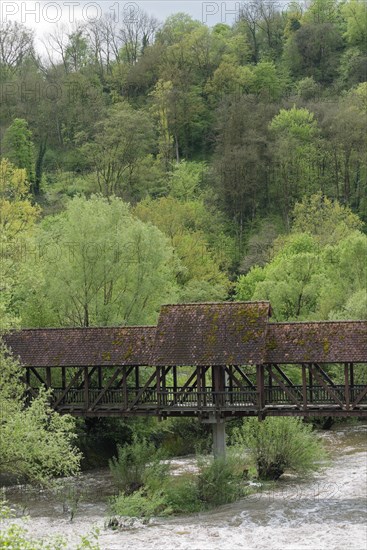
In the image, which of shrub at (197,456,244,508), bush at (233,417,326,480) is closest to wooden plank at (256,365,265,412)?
bush at (233,417,326,480)

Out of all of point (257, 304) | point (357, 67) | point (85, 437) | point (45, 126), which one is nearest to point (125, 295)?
point (85, 437)

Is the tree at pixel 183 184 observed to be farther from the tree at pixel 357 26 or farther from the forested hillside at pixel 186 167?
the tree at pixel 357 26

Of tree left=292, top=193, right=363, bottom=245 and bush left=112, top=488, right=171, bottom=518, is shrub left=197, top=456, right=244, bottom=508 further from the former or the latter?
tree left=292, top=193, right=363, bottom=245

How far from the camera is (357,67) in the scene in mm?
92125

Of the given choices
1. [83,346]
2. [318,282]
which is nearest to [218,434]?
[83,346]

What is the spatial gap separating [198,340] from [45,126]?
61.7m

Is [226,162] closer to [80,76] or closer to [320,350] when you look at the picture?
[80,76]

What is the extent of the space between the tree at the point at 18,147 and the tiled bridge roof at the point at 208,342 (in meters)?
49.6

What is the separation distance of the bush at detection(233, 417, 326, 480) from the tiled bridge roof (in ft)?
8.42

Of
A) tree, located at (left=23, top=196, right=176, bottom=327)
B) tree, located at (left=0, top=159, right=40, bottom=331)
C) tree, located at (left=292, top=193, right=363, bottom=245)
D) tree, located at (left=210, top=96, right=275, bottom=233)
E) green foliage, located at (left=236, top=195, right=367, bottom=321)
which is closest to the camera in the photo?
tree, located at (left=0, top=159, right=40, bottom=331)

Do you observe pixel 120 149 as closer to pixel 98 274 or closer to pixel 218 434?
pixel 98 274

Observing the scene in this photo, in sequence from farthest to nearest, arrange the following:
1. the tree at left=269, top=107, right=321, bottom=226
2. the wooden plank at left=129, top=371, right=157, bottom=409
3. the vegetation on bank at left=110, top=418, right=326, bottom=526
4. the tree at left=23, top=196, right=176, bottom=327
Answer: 1. the tree at left=269, top=107, right=321, bottom=226
2. the tree at left=23, top=196, right=176, bottom=327
3. the wooden plank at left=129, top=371, right=157, bottom=409
4. the vegetation on bank at left=110, top=418, right=326, bottom=526

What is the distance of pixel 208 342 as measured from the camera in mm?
28422

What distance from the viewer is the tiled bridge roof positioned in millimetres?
27812
